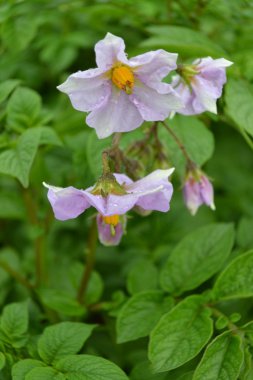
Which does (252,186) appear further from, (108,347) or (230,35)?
(108,347)

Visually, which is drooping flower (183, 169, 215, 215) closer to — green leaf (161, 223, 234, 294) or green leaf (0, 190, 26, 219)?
green leaf (161, 223, 234, 294)

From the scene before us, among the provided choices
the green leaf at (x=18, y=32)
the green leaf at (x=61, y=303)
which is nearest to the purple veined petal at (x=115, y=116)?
the green leaf at (x=61, y=303)

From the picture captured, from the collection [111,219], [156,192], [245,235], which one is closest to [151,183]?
[156,192]

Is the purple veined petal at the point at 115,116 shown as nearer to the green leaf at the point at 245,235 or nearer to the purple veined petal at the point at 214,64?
the purple veined petal at the point at 214,64

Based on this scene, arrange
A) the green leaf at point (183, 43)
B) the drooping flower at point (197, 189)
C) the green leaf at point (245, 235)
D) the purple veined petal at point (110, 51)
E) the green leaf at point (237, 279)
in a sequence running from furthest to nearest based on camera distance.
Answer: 1. the green leaf at point (245, 235)
2. the green leaf at point (183, 43)
3. the drooping flower at point (197, 189)
4. the green leaf at point (237, 279)
5. the purple veined petal at point (110, 51)

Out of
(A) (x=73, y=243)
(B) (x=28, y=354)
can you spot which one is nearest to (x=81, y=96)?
(B) (x=28, y=354)

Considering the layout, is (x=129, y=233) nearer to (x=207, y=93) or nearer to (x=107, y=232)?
(x=107, y=232)
